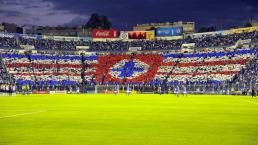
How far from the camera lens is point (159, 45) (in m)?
129

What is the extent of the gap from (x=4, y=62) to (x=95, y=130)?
97.7m

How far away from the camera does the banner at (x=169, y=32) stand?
432 feet

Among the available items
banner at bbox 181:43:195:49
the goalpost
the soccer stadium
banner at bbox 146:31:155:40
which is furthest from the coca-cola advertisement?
the goalpost

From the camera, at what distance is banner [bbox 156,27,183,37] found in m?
132

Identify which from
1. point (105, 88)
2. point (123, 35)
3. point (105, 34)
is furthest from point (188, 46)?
point (105, 88)

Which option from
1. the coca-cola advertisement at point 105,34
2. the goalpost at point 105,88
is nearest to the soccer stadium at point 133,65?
the coca-cola advertisement at point 105,34

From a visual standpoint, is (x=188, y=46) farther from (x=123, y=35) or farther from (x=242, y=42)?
(x=123, y=35)

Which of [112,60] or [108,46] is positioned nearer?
[112,60]

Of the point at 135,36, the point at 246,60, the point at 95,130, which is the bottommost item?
the point at 95,130

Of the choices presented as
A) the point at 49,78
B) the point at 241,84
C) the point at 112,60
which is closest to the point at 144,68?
the point at 112,60

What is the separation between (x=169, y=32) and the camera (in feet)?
437

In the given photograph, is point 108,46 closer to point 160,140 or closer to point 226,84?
point 226,84

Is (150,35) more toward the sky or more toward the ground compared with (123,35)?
more toward the ground

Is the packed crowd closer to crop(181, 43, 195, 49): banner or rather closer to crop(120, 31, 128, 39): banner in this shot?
crop(181, 43, 195, 49): banner
